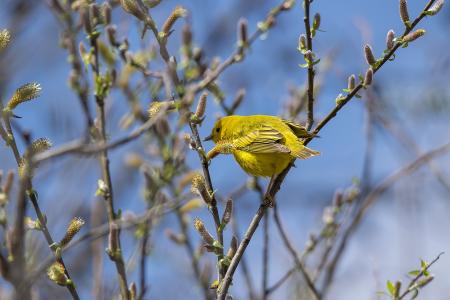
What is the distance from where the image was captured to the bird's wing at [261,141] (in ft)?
14.1

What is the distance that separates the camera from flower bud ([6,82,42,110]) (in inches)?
101

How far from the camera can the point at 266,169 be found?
4.30 m

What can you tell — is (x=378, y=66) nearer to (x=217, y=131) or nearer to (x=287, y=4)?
(x=287, y=4)

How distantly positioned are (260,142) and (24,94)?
2.24 meters

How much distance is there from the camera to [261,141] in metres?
4.54

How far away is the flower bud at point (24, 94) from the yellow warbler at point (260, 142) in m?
1.37

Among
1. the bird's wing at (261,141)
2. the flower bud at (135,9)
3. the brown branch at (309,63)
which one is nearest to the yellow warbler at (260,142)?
the bird's wing at (261,141)

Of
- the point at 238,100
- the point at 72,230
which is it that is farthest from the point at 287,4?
the point at 72,230

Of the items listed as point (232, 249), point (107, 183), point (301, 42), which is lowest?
point (232, 249)

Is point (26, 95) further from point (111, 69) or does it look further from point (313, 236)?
point (313, 236)

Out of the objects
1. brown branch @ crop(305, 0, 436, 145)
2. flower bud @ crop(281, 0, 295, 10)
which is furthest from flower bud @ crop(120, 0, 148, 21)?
brown branch @ crop(305, 0, 436, 145)

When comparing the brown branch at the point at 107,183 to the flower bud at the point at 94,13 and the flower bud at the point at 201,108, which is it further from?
the flower bud at the point at 201,108

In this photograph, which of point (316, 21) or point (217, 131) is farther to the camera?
point (217, 131)

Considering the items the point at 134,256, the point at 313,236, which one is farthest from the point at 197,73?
the point at 313,236
